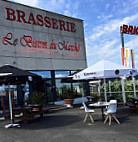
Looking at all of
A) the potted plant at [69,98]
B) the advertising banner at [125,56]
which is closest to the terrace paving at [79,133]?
the potted plant at [69,98]

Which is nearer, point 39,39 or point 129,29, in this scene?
Answer: point 39,39

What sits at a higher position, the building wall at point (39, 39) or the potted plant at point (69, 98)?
the building wall at point (39, 39)

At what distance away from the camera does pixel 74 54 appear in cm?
1700

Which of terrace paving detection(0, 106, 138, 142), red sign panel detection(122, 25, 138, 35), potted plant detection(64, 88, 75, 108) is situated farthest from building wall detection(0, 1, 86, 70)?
terrace paving detection(0, 106, 138, 142)

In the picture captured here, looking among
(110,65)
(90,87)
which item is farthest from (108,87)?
(110,65)

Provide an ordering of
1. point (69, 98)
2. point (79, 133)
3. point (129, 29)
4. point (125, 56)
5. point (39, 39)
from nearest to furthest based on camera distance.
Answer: point (79, 133), point (69, 98), point (39, 39), point (125, 56), point (129, 29)

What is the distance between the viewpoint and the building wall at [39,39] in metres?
13.2

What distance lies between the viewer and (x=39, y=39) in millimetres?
14766

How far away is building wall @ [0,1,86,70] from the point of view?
43.2ft

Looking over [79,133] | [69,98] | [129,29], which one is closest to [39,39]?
[69,98]

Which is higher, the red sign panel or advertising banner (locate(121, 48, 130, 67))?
the red sign panel

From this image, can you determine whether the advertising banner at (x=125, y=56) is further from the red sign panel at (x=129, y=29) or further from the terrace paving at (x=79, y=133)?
the terrace paving at (x=79, y=133)

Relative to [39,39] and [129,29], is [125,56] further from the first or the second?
[39,39]

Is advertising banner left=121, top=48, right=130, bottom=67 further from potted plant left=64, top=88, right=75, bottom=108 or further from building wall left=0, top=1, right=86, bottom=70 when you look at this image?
potted plant left=64, top=88, right=75, bottom=108
